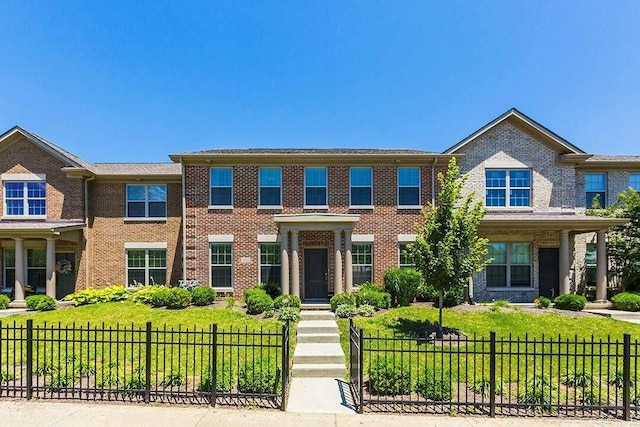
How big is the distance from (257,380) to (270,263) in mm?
9663

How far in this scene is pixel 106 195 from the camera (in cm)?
1809

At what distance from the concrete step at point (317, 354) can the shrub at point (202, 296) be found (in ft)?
20.2

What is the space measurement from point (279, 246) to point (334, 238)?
263cm

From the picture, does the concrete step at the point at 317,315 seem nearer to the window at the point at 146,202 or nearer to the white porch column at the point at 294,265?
the white porch column at the point at 294,265

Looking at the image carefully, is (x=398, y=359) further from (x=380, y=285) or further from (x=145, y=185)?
(x=145, y=185)

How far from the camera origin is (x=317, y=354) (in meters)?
9.59

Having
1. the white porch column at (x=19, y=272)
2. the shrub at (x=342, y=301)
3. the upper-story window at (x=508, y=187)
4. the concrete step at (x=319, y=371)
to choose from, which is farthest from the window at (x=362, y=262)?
the white porch column at (x=19, y=272)

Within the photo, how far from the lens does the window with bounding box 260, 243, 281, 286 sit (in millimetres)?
16891

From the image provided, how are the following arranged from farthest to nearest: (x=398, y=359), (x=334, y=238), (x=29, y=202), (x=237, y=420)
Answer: (x=29, y=202) < (x=334, y=238) < (x=398, y=359) < (x=237, y=420)

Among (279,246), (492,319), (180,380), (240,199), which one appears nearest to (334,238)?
(279,246)

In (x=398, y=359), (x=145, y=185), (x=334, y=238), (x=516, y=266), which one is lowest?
(x=398, y=359)

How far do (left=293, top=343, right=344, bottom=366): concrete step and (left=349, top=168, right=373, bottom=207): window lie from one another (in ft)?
26.6

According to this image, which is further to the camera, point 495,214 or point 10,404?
point 495,214

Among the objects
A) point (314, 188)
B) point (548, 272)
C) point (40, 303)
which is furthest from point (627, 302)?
point (40, 303)
